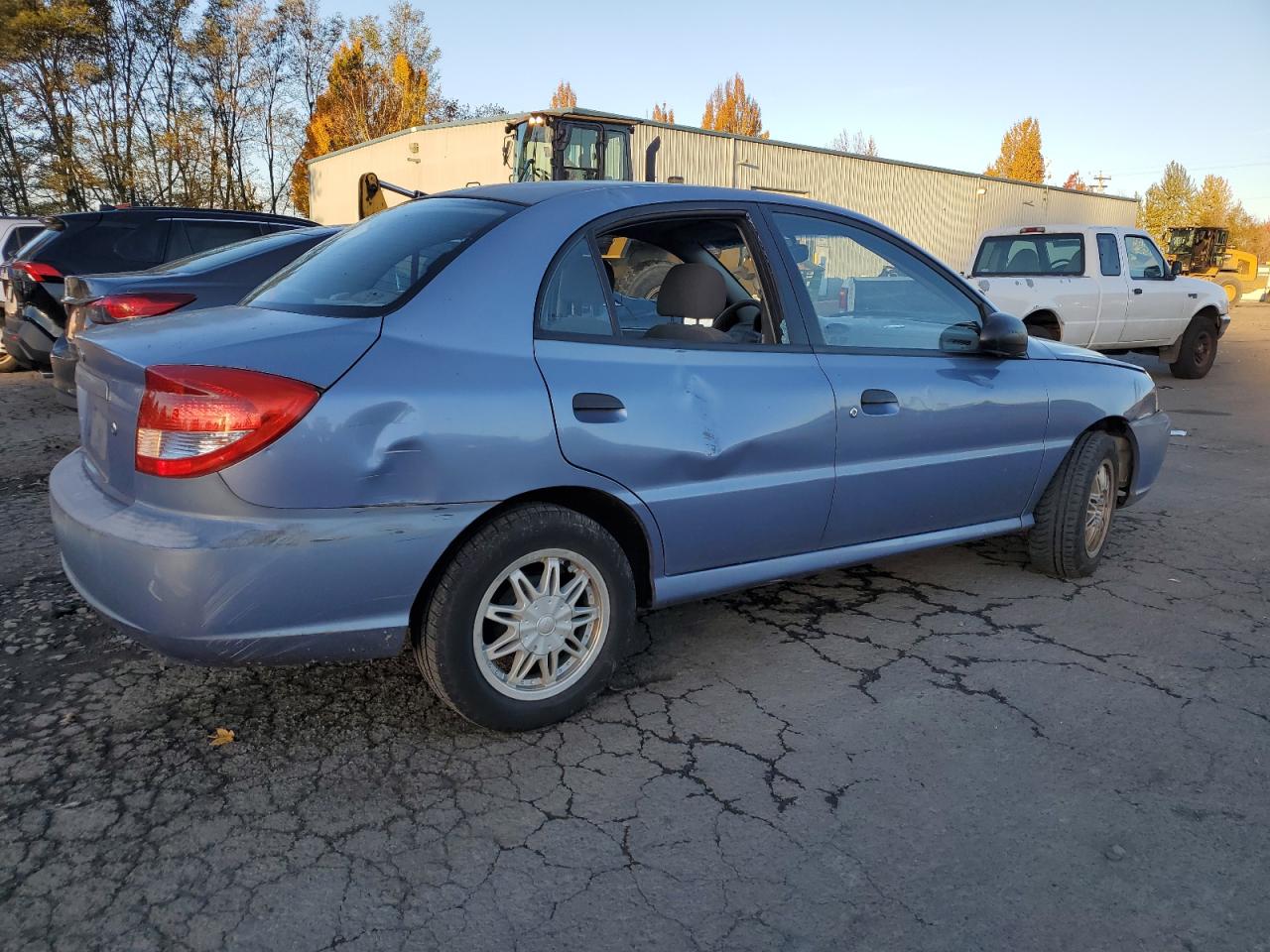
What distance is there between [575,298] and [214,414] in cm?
111

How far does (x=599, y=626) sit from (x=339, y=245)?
1691 millimetres

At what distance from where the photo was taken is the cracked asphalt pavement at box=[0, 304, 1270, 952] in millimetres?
2068

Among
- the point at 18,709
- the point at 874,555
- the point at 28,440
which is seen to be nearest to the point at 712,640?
the point at 874,555

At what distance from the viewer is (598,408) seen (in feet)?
9.12

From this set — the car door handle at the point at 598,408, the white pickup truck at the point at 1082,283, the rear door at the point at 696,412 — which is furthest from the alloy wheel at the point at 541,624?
the white pickup truck at the point at 1082,283

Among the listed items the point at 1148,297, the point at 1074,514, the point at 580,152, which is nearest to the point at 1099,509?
the point at 1074,514

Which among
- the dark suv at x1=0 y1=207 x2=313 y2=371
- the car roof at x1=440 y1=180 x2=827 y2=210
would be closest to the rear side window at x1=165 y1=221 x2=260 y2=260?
the dark suv at x1=0 y1=207 x2=313 y2=371

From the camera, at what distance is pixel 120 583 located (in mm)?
2408

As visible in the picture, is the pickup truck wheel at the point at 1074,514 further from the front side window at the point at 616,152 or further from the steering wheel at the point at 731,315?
the front side window at the point at 616,152

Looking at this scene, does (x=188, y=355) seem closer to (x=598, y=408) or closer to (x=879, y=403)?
(x=598, y=408)

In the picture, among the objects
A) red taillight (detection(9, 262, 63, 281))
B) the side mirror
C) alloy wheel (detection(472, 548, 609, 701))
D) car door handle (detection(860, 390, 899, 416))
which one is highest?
red taillight (detection(9, 262, 63, 281))

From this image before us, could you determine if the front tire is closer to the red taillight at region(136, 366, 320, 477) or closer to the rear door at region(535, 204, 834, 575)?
the rear door at region(535, 204, 834, 575)

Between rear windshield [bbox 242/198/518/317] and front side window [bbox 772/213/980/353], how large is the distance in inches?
46.2

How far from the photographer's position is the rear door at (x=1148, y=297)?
37.4ft
